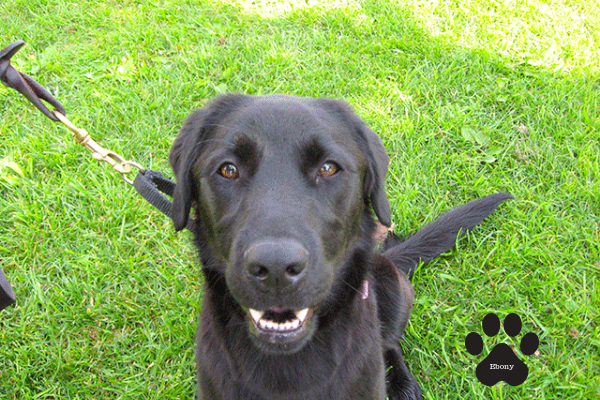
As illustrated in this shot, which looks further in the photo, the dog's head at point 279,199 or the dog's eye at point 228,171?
the dog's eye at point 228,171

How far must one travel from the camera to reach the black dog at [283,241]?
166 centimetres

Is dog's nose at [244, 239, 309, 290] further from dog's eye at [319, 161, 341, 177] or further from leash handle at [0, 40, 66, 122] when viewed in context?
leash handle at [0, 40, 66, 122]

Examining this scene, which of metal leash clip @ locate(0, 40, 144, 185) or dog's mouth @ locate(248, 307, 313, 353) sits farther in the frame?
metal leash clip @ locate(0, 40, 144, 185)

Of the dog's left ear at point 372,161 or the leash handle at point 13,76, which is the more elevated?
the leash handle at point 13,76

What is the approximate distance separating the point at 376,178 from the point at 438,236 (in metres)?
1.02

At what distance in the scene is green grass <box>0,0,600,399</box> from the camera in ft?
8.93

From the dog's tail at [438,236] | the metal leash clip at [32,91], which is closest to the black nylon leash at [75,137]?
the metal leash clip at [32,91]

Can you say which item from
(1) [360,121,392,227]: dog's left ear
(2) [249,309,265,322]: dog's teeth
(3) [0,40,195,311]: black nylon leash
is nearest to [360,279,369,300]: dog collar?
(1) [360,121,392,227]: dog's left ear

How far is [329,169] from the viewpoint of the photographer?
1.92m

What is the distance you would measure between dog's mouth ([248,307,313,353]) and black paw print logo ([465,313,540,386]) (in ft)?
4.21

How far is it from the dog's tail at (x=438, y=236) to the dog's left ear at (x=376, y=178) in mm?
855

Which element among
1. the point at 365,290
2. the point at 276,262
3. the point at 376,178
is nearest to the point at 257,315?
the point at 276,262

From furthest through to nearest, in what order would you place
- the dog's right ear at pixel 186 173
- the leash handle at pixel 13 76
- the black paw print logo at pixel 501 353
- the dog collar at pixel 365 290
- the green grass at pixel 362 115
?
the green grass at pixel 362 115 → the black paw print logo at pixel 501 353 → the dog collar at pixel 365 290 → the dog's right ear at pixel 186 173 → the leash handle at pixel 13 76

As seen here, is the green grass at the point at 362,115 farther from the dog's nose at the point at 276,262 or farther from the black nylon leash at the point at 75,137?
the dog's nose at the point at 276,262
